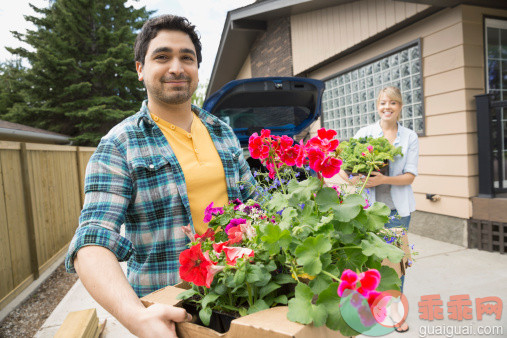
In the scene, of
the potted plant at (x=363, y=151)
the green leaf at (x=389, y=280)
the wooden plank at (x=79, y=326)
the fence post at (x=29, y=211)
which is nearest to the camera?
the green leaf at (x=389, y=280)

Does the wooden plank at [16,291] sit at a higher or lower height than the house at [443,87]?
lower

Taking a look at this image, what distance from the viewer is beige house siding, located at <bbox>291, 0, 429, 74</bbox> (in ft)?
15.7

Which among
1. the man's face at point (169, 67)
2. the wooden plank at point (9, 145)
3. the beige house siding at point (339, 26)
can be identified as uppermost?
the beige house siding at point (339, 26)

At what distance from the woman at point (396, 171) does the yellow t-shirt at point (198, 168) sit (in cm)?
151

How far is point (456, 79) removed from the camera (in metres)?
4.16

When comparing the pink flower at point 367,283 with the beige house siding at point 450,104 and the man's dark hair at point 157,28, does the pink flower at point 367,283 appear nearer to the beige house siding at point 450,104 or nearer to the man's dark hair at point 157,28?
the man's dark hair at point 157,28

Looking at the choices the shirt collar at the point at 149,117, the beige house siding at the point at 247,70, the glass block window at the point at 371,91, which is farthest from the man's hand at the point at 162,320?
the beige house siding at the point at 247,70

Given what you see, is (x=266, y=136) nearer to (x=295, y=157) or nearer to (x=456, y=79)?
(x=295, y=157)

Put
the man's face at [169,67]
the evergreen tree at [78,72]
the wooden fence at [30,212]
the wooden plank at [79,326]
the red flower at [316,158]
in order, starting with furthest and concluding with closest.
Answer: the evergreen tree at [78,72]
the wooden fence at [30,212]
the wooden plank at [79,326]
the man's face at [169,67]
the red flower at [316,158]

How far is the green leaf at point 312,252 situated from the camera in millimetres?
649

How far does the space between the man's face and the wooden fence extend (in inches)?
132

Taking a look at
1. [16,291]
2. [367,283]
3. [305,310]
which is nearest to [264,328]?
[305,310]

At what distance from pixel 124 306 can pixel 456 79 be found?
454 cm


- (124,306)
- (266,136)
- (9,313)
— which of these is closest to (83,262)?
(124,306)
